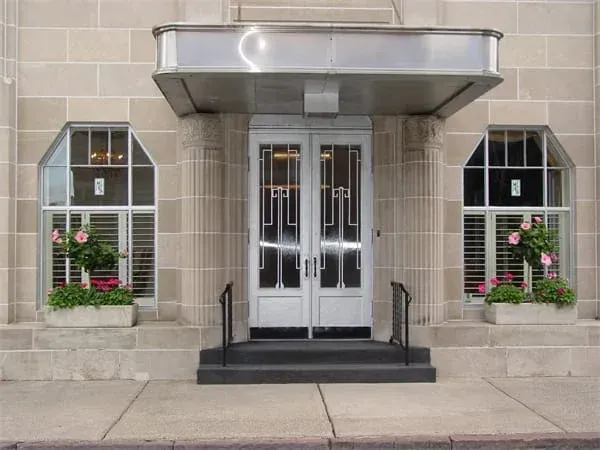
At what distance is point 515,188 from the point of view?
999 centimetres

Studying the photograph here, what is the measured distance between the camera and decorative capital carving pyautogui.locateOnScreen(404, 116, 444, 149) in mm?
9266

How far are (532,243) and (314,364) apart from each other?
3.41 m

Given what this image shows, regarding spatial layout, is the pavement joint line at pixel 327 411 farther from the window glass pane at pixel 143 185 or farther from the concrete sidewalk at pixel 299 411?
the window glass pane at pixel 143 185

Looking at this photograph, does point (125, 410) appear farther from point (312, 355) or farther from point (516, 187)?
point (516, 187)

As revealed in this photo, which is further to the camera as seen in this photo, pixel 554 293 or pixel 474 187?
pixel 474 187

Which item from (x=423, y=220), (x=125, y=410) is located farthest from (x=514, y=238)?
(x=125, y=410)

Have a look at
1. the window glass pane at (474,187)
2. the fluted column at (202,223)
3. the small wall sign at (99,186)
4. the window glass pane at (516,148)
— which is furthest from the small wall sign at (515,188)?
the small wall sign at (99,186)

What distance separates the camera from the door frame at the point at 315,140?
9.72 meters

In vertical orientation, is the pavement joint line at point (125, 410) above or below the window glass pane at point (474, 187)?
below

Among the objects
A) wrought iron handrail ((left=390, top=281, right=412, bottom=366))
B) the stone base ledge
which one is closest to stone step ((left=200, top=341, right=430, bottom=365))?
wrought iron handrail ((left=390, top=281, right=412, bottom=366))

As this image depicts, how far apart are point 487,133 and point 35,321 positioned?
6933 mm

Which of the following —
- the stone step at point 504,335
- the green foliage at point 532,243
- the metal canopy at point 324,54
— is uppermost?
the metal canopy at point 324,54

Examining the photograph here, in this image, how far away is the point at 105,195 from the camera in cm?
967

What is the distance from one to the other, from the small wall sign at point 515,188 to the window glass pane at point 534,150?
0.32 meters
